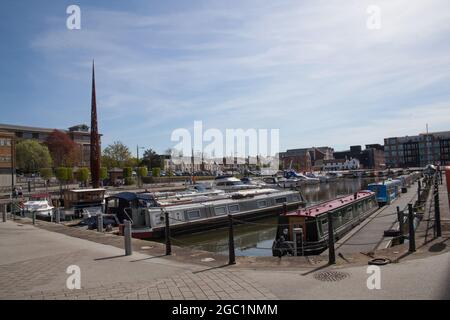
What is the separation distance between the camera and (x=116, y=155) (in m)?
90.7

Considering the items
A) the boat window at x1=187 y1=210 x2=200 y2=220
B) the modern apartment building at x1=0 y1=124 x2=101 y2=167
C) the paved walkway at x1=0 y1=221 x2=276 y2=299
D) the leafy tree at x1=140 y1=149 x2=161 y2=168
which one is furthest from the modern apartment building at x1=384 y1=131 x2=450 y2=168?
the paved walkway at x1=0 y1=221 x2=276 y2=299

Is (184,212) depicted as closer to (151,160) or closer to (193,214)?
(193,214)

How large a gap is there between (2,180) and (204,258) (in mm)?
70154

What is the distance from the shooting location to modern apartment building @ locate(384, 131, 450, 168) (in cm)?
15500

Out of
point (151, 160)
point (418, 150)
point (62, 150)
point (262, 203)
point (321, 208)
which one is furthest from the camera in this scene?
point (418, 150)

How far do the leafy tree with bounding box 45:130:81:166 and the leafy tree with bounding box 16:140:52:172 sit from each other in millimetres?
7257

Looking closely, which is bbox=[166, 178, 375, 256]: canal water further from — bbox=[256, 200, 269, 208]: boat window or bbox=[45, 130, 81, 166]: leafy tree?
bbox=[45, 130, 81, 166]: leafy tree

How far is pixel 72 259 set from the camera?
9906 millimetres

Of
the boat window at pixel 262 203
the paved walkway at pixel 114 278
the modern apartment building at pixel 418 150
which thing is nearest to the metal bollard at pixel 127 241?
the paved walkway at pixel 114 278

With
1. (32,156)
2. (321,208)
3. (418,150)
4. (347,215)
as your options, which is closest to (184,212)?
(321,208)

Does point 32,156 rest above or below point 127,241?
above

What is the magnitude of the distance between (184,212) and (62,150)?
3288 inches
